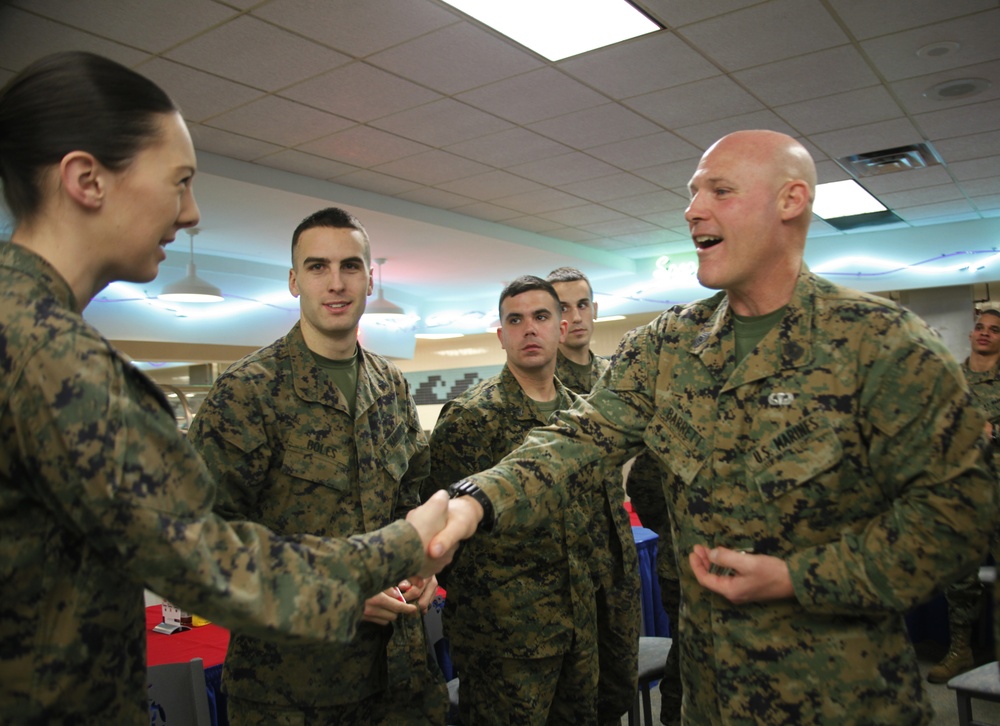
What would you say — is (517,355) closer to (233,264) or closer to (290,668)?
(290,668)

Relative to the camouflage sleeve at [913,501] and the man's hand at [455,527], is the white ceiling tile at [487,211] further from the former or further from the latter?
the camouflage sleeve at [913,501]

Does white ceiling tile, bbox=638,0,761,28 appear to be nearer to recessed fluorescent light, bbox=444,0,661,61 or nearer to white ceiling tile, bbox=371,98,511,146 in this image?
recessed fluorescent light, bbox=444,0,661,61

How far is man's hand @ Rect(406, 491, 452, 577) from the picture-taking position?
5.02ft

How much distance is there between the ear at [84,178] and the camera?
1.09 meters

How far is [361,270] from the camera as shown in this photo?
7.63 ft

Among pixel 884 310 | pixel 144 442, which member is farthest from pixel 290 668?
pixel 884 310

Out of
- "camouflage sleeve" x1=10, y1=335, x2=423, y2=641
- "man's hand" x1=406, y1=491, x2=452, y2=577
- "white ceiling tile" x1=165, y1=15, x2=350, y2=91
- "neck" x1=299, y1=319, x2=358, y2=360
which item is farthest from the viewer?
"white ceiling tile" x1=165, y1=15, x2=350, y2=91

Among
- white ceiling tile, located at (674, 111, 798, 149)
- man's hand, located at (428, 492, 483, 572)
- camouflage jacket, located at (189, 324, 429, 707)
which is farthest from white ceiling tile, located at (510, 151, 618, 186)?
man's hand, located at (428, 492, 483, 572)

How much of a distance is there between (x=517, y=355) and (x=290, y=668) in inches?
56.7

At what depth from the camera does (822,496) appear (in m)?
1.49

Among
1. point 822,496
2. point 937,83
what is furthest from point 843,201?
point 822,496

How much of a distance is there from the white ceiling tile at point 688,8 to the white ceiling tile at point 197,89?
7.94 feet

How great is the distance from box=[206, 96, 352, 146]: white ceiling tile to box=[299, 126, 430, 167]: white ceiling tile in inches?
4.7

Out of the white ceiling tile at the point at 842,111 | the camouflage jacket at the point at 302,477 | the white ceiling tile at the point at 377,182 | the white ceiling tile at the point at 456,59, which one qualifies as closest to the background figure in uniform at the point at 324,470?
the camouflage jacket at the point at 302,477
